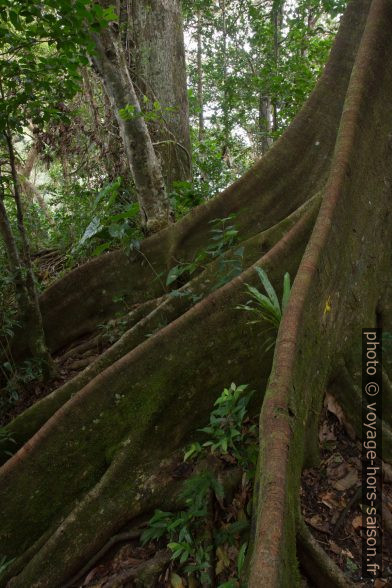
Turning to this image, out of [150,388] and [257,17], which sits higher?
[257,17]

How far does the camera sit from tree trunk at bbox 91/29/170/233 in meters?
4.22

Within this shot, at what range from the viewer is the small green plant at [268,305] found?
8.15 feet

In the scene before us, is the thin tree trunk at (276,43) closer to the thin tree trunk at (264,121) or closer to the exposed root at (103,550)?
the thin tree trunk at (264,121)

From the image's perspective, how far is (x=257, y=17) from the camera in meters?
7.95

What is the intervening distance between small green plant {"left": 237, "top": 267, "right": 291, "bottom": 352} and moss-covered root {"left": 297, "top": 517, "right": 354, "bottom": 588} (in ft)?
3.40

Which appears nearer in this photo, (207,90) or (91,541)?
(91,541)

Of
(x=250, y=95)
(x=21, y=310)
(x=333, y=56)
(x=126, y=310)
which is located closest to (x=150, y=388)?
(x=126, y=310)

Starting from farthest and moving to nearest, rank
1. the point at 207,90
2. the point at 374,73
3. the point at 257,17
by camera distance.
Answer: the point at 207,90
the point at 257,17
the point at 374,73

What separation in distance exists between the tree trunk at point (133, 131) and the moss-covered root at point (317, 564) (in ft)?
11.6

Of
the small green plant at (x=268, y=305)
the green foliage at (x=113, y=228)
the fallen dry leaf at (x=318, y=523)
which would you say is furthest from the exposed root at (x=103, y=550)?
the green foliage at (x=113, y=228)

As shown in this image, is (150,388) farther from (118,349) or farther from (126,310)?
(126,310)

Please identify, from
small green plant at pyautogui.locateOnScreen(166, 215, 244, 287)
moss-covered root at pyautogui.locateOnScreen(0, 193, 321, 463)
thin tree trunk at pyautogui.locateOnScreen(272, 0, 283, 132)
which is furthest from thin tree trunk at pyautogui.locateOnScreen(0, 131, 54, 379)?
thin tree trunk at pyautogui.locateOnScreen(272, 0, 283, 132)

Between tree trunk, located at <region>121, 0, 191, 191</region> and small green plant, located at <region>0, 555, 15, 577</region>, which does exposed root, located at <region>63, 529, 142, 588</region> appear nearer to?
small green plant, located at <region>0, 555, 15, 577</region>

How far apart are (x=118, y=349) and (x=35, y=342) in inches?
52.5
